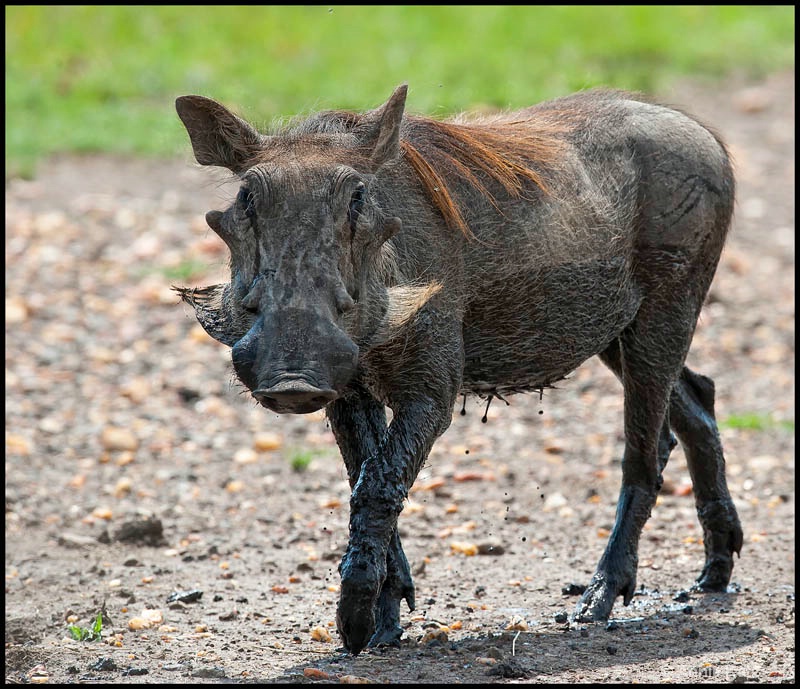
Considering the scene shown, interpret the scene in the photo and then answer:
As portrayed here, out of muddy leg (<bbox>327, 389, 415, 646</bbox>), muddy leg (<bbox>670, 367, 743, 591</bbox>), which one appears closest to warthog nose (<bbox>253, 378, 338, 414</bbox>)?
muddy leg (<bbox>327, 389, 415, 646</bbox>)

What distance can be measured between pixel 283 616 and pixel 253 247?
1767mm

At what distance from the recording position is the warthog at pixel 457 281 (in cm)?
392

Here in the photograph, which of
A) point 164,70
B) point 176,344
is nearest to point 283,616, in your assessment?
point 176,344

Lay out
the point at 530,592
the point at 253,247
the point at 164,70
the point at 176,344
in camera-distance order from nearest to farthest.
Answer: the point at 253,247, the point at 530,592, the point at 176,344, the point at 164,70

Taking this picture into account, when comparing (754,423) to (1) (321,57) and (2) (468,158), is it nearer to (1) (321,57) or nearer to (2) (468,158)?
(2) (468,158)

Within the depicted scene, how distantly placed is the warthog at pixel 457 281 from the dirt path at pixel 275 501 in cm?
35

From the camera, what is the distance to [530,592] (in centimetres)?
552

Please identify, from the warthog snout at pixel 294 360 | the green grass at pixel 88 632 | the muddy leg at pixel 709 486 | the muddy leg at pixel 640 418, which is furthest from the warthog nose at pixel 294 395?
the muddy leg at pixel 709 486

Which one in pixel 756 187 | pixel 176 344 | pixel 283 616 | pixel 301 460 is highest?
pixel 756 187

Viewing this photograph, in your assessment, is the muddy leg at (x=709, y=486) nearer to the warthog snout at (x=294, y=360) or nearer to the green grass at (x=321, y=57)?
the warthog snout at (x=294, y=360)

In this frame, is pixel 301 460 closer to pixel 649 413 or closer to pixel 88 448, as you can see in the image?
pixel 88 448

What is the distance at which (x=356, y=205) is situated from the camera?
13.3 ft

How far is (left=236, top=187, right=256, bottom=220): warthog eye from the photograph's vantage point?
3969mm

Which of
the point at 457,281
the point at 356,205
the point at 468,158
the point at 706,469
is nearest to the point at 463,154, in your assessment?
the point at 468,158
